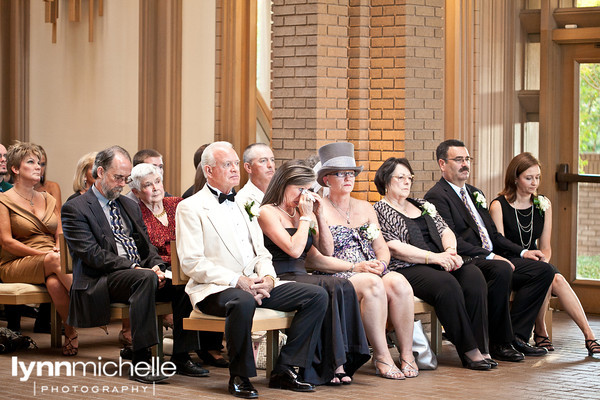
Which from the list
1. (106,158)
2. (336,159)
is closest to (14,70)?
(106,158)

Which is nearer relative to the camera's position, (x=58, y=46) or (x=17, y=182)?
(x=17, y=182)

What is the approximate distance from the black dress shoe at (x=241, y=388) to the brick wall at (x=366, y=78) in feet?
11.0

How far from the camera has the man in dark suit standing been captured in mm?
6523

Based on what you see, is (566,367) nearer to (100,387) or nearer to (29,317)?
(100,387)

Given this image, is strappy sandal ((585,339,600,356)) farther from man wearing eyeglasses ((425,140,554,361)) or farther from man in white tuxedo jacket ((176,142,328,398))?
man in white tuxedo jacket ((176,142,328,398))

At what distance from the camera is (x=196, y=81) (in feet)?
33.5

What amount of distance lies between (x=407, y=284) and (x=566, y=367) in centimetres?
127

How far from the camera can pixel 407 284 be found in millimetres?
6875

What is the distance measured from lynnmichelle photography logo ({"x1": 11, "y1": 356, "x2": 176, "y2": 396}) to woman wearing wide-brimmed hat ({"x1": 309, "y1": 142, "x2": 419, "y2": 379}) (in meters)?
1.28

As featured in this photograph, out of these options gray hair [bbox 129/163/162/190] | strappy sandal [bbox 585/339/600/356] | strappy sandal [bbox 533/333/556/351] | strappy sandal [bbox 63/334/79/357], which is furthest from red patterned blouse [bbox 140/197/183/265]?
strappy sandal [bbox 585/339/600/356]

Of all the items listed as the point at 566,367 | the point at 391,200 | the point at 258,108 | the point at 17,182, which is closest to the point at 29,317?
the point at 17,182

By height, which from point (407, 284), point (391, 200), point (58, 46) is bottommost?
point (407, 284)

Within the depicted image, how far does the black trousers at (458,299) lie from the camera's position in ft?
23.1

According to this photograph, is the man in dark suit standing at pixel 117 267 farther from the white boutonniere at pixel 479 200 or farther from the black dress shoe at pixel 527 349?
the white boutonniere at pixel 479 200
